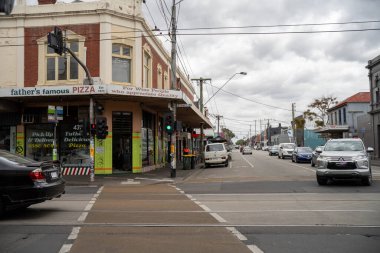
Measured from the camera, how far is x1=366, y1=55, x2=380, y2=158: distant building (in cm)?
4272

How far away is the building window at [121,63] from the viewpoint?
24.0 metres

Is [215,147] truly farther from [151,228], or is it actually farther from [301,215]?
[151,228]

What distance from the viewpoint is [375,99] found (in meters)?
43.7

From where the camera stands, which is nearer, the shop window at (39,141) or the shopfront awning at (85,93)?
the shopfront awning at (85,93)

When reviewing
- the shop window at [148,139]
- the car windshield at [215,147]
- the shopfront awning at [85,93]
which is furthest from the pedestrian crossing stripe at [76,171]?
the car windshield at [215,147]

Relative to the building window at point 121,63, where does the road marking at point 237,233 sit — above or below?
below

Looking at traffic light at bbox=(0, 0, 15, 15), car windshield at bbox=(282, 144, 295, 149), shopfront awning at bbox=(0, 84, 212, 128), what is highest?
shopfront awning at bbox=(0, 84, 212, 128)

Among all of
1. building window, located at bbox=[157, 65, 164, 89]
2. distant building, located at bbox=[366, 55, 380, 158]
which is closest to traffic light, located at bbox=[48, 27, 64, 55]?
building window, located at bbox=[157, 65, 164, 89]

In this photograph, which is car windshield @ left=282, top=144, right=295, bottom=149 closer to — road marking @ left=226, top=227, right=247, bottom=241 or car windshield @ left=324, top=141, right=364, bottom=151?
car windshield @ left=324, top=141, right=364, bottom=151

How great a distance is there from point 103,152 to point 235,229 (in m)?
16.2

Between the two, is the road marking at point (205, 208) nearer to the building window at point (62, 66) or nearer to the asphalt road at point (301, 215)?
the asphalt road at point (301, 215)

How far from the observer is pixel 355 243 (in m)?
7.08

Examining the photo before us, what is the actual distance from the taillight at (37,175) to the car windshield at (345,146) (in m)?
11.4

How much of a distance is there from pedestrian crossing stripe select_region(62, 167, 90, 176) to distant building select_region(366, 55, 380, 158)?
3024 centimetres
